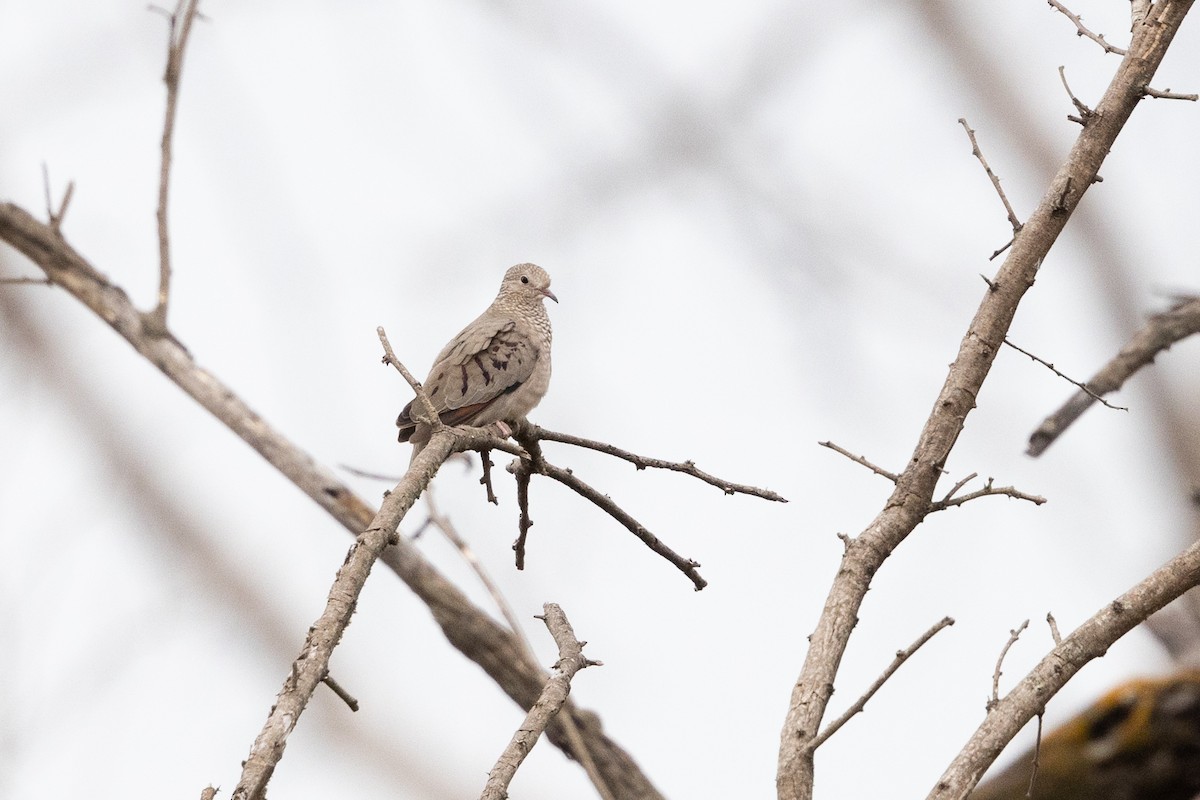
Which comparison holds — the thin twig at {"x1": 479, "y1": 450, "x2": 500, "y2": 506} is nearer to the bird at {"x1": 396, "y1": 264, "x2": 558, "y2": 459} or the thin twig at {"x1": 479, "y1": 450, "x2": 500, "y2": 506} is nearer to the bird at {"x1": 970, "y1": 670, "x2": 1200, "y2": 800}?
the bird at {"x1": 396, "y1": 264, "x2": 558, "y2": 459}

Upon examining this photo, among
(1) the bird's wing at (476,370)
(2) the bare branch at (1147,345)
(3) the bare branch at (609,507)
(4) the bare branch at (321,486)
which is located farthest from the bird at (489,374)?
(2) the bare branch at (1147,345)

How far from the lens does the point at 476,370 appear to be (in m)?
4.90

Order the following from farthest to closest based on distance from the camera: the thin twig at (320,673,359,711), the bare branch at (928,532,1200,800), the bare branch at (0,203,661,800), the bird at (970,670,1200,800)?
1. the bare branch at (0,203,661,800)
2. the bird at (970,670,1200,800)
3. the bare branch at (928,532,1200,800)
4. the thin twig at (320,673,359,711)

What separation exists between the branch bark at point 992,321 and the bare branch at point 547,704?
1.89 ft

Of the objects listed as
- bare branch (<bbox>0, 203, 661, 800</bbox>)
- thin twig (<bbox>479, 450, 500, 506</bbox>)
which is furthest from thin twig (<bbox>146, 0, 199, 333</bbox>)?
thin twig (<bbox>479, 450, 500, 506</bbox>)

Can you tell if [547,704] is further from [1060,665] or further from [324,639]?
[1060,665]

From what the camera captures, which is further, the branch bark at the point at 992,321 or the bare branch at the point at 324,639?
the branch bark at the point at 992,321

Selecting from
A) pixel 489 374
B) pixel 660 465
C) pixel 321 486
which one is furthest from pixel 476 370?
pixel 660 465

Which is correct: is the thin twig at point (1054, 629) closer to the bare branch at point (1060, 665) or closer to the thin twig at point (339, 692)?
the bare branch at point (1060, 665)

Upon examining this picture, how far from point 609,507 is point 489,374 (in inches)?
72.9

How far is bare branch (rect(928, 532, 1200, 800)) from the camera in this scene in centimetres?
261

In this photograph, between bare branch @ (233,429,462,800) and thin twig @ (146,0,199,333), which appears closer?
bare branch @ (233,429,462,800)

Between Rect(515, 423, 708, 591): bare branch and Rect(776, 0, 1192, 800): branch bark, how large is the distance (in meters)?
0.37

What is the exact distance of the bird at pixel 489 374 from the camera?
4754 millimetres
